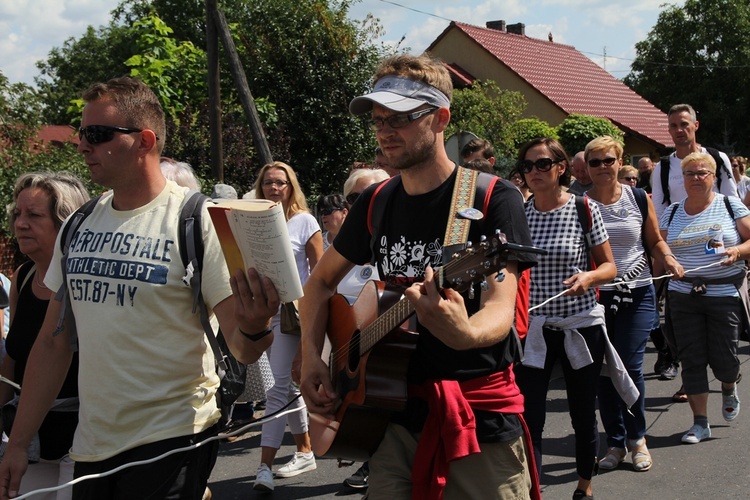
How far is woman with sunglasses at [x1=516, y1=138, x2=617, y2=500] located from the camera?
4.97m

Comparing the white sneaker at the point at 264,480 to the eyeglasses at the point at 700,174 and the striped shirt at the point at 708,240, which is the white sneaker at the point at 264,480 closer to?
the striped shirt at the point at 708,240

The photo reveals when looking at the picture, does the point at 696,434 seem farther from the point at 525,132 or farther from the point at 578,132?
the point at 578,132

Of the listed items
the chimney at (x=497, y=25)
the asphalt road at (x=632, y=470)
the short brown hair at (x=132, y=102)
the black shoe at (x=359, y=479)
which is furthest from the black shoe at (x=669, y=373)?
the chimney at (x=497, y=25)

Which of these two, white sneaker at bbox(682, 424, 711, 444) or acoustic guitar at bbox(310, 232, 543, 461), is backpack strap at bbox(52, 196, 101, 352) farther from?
white sneaker at bbox(682, 424, 711, 444)

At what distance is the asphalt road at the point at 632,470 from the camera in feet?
18.3

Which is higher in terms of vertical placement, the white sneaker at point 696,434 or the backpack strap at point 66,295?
the backpack strap at point 66,295

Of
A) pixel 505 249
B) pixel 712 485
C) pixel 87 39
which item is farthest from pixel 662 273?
pixel 87 39

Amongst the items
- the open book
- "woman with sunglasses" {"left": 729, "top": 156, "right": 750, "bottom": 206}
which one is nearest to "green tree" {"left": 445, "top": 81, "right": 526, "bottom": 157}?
"woman with sunglasses" {"left": 729, "top": 156, "right": 750, "bottom": 206}

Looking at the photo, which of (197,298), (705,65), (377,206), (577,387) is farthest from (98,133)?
(705,65)

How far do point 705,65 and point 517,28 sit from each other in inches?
670

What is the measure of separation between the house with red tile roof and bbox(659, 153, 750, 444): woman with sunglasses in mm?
25908

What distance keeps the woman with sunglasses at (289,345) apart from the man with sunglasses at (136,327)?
2.69m

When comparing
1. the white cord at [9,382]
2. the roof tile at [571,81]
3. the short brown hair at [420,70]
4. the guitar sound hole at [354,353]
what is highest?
the roof tile at [571,81]

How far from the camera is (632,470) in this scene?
601 cm
